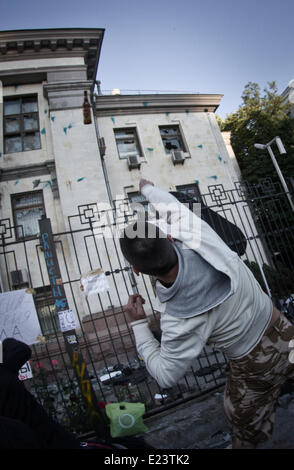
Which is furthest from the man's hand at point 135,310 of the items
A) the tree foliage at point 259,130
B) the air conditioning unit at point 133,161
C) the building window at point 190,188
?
the tree foliage at point 259,130

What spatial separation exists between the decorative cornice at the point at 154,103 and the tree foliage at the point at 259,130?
4.85 metres

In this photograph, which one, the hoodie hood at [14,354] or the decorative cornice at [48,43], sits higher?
the decorative cornice at [48,43]

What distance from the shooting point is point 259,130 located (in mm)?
18500

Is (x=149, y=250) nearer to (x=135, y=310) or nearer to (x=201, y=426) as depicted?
(x=135, y=310)

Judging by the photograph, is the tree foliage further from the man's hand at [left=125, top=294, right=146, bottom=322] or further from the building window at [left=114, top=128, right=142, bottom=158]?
the man's hand at [left=125, top=294, right=146, bottom=322]

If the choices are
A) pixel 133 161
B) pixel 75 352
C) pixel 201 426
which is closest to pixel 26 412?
pixel 75 352

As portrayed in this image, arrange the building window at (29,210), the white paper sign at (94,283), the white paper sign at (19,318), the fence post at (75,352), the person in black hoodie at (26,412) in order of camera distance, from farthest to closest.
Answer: the building window at (29,210) < the white paper sign at (94,283) < the white paper sign at (19,318) < the fence post at (75,352) < the person in black hoodie at (26,412)

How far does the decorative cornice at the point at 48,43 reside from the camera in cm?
1070

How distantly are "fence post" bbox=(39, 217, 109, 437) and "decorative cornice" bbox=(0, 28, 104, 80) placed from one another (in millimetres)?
10954

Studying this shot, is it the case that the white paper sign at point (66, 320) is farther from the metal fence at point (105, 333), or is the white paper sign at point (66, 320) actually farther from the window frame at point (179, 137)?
the window frame at point (179, 137)

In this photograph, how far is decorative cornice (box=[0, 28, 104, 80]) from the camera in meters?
10.7
